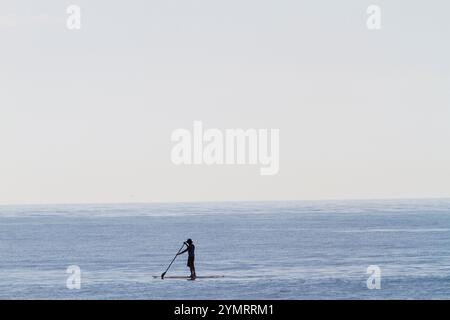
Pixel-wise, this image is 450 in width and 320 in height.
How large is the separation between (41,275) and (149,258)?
2036 cm

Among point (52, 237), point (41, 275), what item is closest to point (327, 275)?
point (41, 275)

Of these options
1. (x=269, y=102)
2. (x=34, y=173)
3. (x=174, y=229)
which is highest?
(x=269, y=102)

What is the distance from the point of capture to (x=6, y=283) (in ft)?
208

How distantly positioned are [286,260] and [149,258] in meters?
15.6

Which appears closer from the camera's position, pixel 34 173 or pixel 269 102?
pixel 269 102

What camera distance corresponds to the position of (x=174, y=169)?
611 ft

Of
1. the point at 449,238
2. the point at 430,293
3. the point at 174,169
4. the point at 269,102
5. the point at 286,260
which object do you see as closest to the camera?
the point at 430,293
